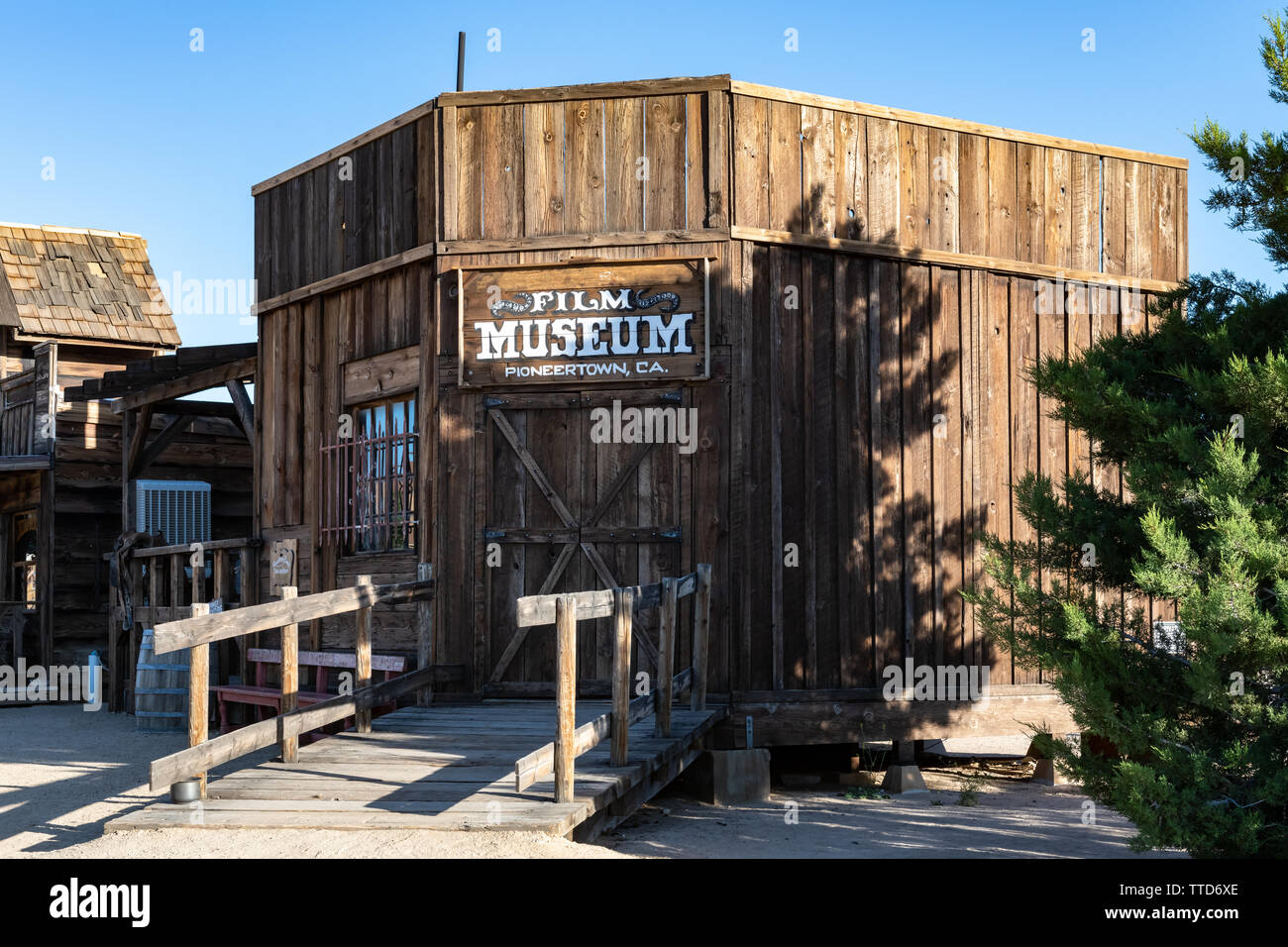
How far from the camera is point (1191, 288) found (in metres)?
7.54

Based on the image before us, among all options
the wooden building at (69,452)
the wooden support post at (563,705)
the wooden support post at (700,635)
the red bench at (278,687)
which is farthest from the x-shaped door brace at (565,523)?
the wooden building at (69,452)

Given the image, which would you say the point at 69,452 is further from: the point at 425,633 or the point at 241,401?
the point at 425,633

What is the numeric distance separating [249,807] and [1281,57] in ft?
23.4

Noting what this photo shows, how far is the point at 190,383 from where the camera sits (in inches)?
567

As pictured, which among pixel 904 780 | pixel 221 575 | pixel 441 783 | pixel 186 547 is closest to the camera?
pixel 441 783

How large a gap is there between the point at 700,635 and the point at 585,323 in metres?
2.67

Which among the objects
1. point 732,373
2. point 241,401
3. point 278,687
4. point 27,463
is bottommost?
point 278,687

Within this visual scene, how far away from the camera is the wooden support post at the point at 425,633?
10.2 metres

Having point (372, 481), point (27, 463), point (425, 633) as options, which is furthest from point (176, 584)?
point (27, 463)

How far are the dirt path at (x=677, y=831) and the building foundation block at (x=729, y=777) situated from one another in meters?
0.16

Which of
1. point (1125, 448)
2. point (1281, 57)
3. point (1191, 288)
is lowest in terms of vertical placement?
point (1125, 448)
